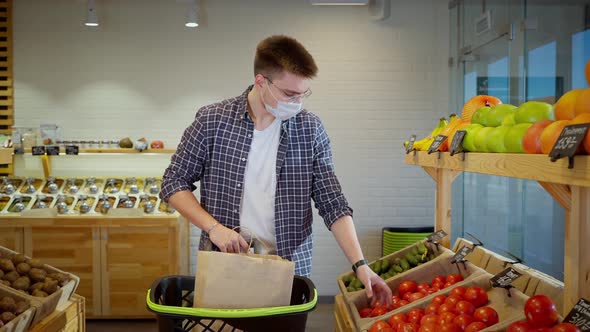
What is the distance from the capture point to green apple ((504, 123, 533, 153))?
171 cm

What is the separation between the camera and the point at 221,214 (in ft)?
6.95

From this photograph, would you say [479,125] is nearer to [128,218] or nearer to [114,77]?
[128,218]

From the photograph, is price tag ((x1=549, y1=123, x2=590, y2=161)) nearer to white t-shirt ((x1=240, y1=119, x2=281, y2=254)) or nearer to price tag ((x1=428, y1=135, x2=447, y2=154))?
white t-shirt ((x1=240, y1=119, x2=281, y2=254))

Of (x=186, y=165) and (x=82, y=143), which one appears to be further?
(x=82, y=143)

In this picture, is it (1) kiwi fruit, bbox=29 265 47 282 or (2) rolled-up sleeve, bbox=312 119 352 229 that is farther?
(1) kiwi fruit, bbox=29 265 47 282

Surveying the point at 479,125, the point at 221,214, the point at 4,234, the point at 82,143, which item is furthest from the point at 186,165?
the point at 82,143

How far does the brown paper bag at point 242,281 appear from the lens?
53.4 inches

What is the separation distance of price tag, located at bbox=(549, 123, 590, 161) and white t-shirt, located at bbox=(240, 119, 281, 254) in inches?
40.6

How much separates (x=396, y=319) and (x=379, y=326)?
0.34 feet

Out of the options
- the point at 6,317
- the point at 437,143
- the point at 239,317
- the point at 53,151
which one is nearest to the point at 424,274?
the point at 437,143

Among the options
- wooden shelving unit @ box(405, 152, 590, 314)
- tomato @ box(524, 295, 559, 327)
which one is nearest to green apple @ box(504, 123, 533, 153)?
wooden shelving unit @ box(405, 152, 590, 314)

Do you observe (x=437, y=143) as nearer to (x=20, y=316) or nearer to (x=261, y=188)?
(x=261, y=188)

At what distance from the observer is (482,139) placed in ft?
6.63

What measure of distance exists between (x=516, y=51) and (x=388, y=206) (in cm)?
220
